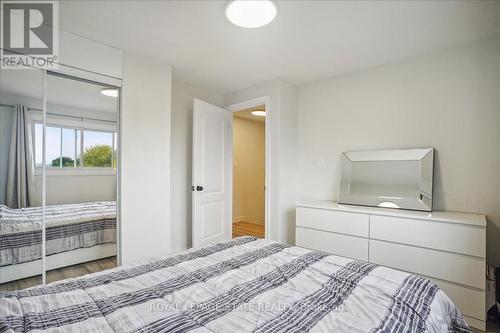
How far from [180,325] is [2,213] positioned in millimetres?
1993

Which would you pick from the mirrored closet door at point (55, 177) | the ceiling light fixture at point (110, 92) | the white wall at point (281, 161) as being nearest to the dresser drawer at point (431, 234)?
the white wall at point (281, 161)

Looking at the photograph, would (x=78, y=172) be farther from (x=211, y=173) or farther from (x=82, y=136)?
(x=211, y=173)

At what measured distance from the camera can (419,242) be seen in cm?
215

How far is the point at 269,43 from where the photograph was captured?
2.35 metres

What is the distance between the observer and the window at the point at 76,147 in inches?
83.2

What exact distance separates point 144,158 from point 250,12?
1745 mm

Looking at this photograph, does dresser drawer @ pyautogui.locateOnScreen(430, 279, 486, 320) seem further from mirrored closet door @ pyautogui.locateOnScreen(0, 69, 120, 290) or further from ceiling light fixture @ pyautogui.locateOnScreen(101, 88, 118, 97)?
ceiling light fixture @ pyautogui.locateOnScreen(101, 88, 118, 97)

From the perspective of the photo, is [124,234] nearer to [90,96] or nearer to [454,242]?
[90,96]

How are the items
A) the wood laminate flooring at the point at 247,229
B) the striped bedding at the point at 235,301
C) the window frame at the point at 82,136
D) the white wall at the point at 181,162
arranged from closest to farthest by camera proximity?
the striped bedding at the point at 235,301 < the window frame at the point at 82,136 < the white wall at the point at 181,162 < the wood laminate flooring at the point at 247,229

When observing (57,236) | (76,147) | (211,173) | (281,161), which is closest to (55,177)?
(76,147)

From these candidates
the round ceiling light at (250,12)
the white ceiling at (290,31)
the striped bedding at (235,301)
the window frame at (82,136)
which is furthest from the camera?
the window frame at (82,136)

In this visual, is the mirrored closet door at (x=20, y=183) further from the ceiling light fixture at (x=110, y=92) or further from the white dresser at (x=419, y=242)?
the white dresser at (x=419, y=242)
